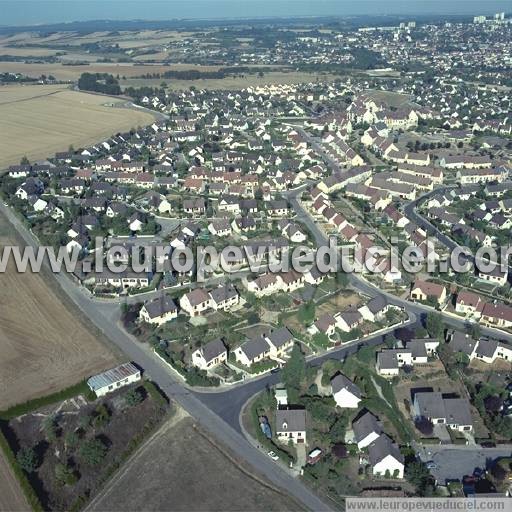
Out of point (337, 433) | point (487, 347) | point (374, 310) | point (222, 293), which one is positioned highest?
point (222, 293)

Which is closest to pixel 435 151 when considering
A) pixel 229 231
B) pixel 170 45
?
pixel 229 231

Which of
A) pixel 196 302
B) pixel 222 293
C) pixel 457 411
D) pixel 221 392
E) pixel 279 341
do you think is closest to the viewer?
pixel 457 411

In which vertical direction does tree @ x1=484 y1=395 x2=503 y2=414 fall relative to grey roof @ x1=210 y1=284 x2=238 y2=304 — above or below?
below

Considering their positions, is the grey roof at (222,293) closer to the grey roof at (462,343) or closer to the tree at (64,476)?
the grey roof at (462,343)

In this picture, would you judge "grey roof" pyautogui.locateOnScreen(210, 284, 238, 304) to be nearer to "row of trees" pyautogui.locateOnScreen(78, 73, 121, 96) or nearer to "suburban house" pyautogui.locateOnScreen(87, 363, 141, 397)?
"suburban house" pyautogui.locateOnScreen(87, 363, 141, 397)

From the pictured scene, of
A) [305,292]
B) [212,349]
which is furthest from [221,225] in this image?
[212,349]

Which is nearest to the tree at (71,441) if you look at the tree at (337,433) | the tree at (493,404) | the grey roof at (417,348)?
the tree at (337,433)

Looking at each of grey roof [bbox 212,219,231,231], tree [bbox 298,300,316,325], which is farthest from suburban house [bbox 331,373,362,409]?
grey roof [bbox 212,219,231,231]

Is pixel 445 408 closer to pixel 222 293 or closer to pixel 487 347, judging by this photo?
pixel 487 347
